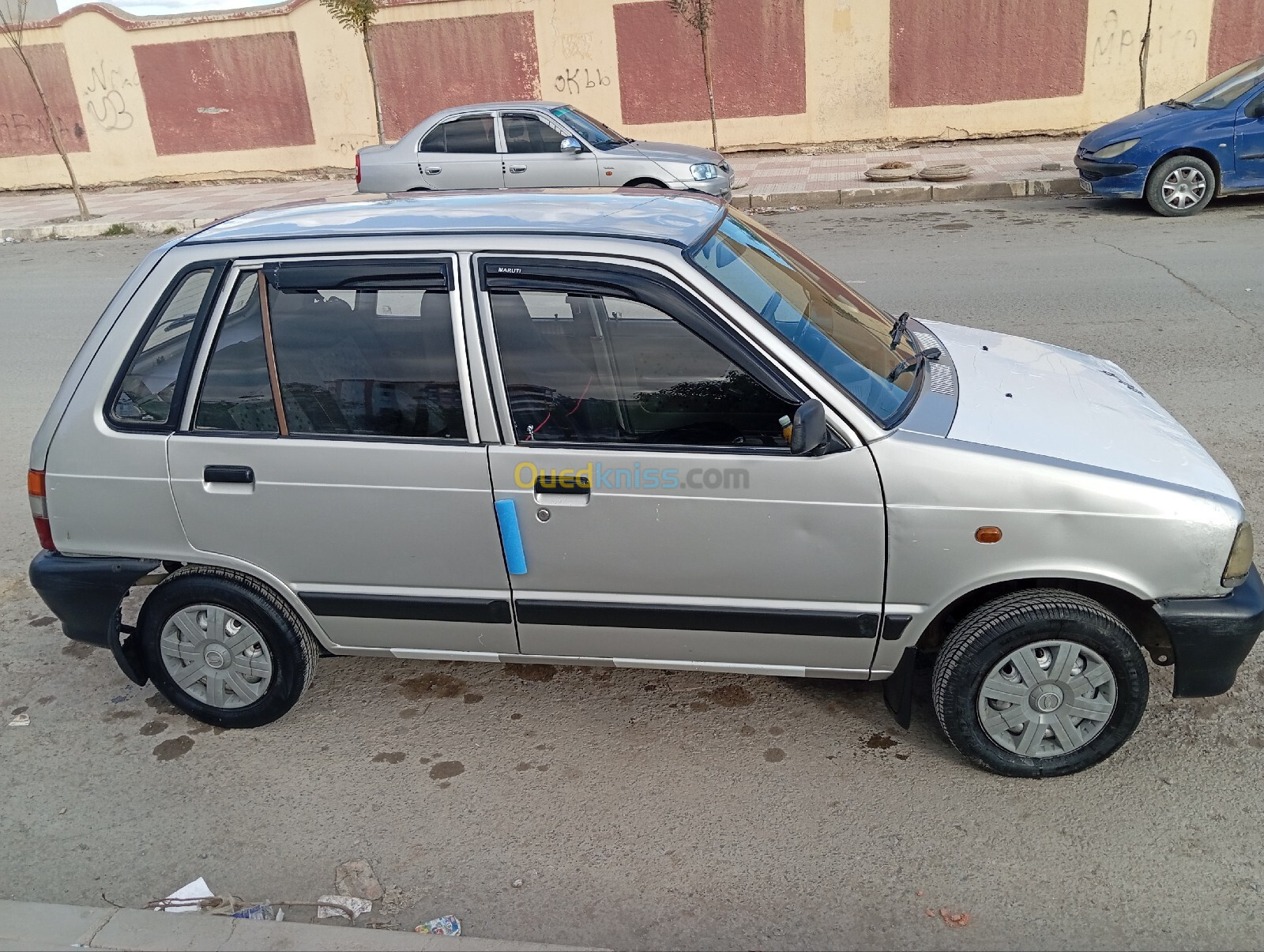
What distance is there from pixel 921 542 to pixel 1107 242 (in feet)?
29.8

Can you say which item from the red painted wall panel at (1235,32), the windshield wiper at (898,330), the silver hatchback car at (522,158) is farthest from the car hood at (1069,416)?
the red painted wall panel at (1235,32)

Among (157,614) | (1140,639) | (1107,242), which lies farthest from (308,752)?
(1107,242)

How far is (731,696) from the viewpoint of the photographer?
3.91 metres

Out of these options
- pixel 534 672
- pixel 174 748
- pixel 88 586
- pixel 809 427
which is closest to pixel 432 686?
pixel 534 672

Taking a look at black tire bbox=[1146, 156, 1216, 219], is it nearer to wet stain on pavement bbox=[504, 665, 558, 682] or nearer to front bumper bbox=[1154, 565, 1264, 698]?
front bumper bbox=[1154, 565, 1264, 698]

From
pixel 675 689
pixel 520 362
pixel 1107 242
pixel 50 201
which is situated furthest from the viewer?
pixel 50 201

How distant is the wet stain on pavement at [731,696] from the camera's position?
3.86 m

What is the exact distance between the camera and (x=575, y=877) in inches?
121

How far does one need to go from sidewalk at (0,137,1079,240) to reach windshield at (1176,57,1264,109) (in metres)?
2.28

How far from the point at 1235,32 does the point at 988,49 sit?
4.08 meters

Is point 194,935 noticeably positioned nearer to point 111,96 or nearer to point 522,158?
point 522,158

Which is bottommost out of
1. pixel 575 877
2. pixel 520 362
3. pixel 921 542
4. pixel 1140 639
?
pixel 575 877

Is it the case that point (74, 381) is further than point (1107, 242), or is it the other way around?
point (1107, 242)

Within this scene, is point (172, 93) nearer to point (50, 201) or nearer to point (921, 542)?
point (50, 201)
